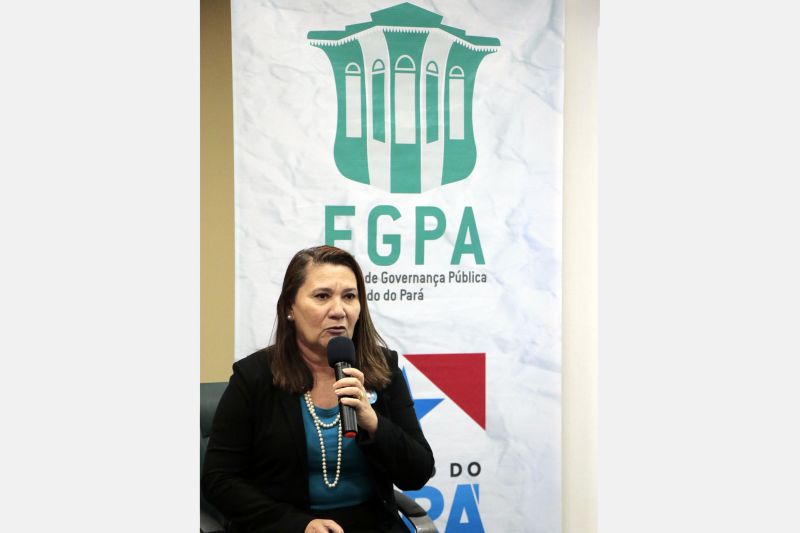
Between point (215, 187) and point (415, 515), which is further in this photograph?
point (215, 187)

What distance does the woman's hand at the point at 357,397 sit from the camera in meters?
2.71

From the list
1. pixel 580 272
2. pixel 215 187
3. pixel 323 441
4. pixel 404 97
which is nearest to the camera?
pixel 323 441

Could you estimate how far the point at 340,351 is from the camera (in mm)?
2850

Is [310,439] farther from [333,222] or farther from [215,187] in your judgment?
[215,187]

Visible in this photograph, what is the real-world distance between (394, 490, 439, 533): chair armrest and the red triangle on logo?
797mm

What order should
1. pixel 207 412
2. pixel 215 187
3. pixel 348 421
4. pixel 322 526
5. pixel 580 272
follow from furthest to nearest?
pixel 580 272 → pixel 215 187 → pixel 207 412 → pixel 322 526 → pixel 348 421

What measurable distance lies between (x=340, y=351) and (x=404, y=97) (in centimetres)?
157

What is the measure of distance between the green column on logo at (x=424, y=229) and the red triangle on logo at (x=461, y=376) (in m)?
0.47

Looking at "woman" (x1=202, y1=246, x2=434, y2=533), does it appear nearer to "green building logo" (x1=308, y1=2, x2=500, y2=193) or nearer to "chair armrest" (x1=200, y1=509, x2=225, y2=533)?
"chair armrest" (x1=200, y1=509, x2=225, y2=533)

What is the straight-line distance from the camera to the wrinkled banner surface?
3867 millimetres

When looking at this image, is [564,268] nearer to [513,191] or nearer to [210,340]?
[513,191]

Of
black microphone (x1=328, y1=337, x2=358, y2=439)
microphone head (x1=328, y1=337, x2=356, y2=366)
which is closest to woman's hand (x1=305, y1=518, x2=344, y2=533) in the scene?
black microphone (x1=328, y1=337, x2=358, y2=439)

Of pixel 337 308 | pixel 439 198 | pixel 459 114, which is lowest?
pixel 337 308

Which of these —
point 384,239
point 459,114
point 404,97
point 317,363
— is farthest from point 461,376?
point 404,97
